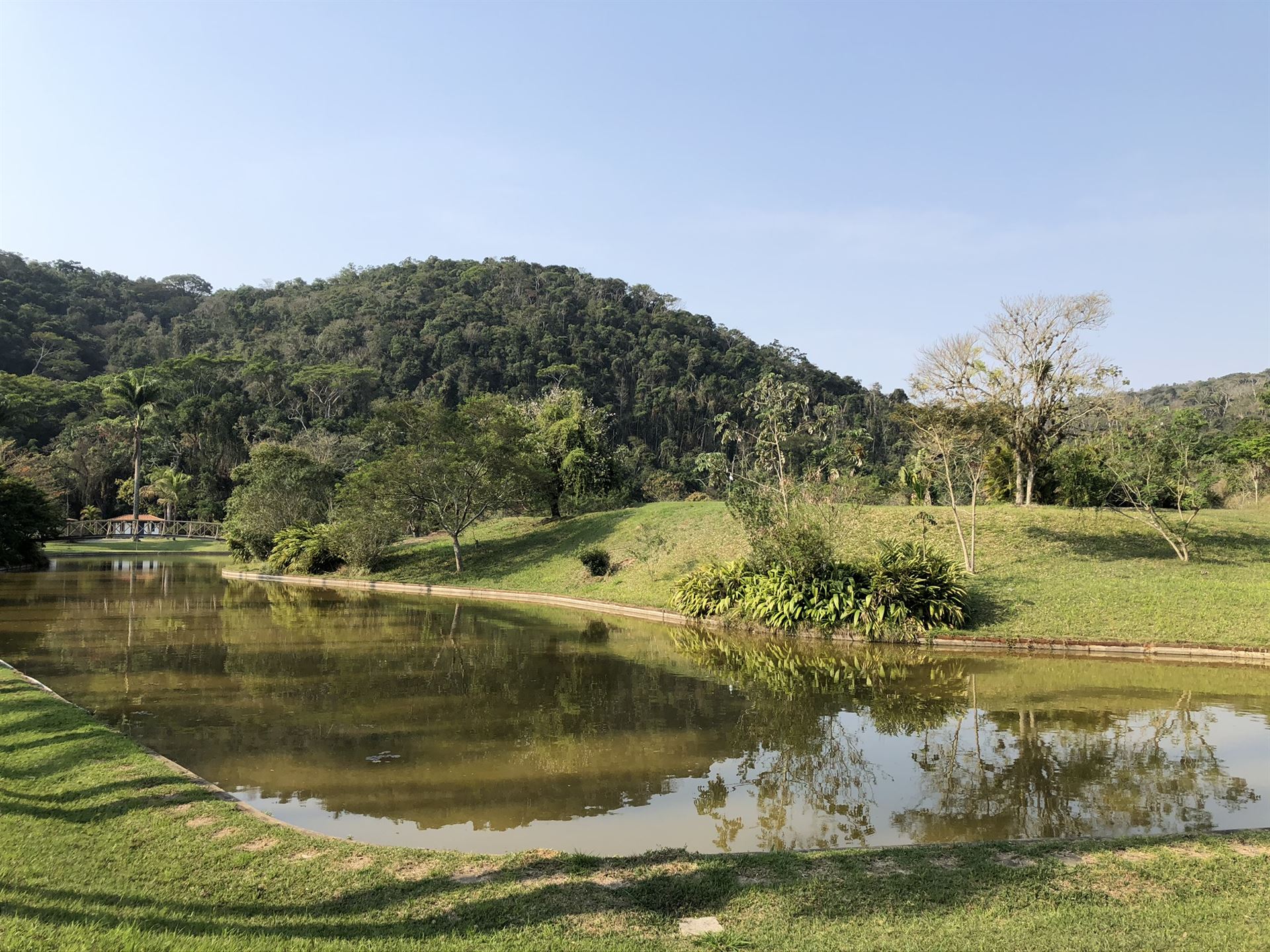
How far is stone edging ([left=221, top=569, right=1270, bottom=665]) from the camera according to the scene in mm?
13547

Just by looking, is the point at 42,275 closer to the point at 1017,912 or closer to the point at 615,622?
the point at 615,622

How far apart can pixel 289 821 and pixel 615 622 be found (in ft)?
43.5

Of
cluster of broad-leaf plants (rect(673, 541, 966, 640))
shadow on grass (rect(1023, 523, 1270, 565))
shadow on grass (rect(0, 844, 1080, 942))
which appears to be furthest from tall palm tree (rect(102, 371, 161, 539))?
shadow on grass (rect(0, 844, 1080, 942))

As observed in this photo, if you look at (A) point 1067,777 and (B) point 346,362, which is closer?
(A) point 1067,777

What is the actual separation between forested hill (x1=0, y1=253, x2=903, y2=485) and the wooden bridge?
13.2 m

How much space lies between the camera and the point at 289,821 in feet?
20.1

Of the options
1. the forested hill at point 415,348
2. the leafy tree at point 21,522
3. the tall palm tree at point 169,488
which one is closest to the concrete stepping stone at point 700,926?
the leafy tree at point 21,522

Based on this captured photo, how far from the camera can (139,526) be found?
2137 inches

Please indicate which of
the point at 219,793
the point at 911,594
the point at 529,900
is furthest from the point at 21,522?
the point at 529,900

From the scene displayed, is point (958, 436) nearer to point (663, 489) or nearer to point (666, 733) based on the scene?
point (666, 733)

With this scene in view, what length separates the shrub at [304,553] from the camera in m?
30.2

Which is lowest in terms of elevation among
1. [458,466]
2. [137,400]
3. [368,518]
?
[368,518]

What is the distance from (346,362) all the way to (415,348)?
7.41 metres

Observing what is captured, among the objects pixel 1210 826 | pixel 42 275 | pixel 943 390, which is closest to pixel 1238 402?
pixel 943 390
